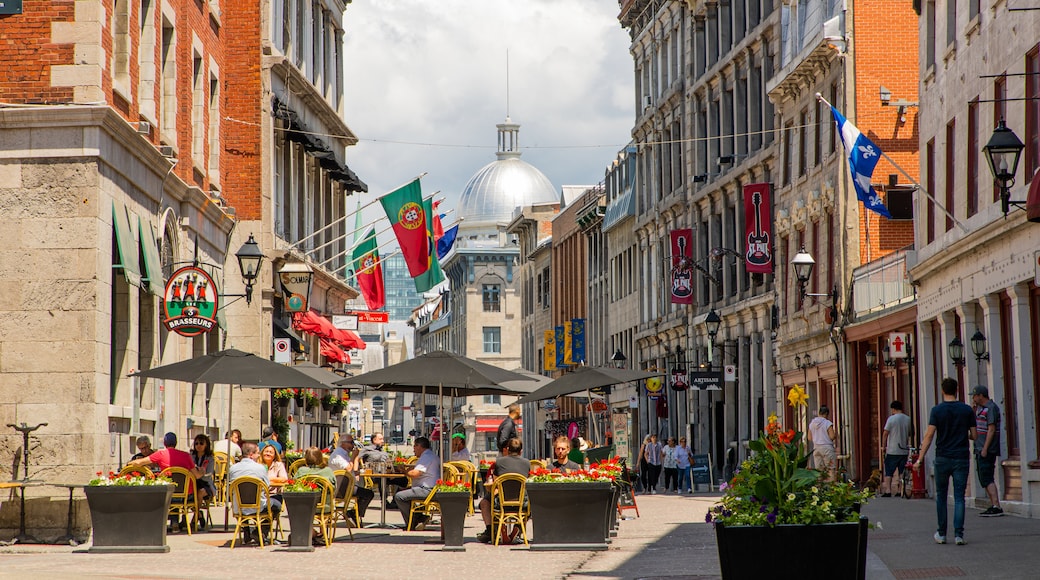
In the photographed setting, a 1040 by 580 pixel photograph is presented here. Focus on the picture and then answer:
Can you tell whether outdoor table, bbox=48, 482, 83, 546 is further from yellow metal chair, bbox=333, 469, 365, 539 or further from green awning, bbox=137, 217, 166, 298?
green awning, bbox=137, 217, 166, 298

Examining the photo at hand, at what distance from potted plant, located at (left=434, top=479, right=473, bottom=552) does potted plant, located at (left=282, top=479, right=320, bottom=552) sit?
4.88ft

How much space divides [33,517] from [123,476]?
7.59ft

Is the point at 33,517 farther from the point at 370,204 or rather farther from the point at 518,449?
the point at 370,204

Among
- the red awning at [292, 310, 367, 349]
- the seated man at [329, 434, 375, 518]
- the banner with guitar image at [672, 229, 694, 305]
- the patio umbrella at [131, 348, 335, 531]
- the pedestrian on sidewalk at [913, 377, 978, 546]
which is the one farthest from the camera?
the banner with guitar image at [672, 229, 694, 305]

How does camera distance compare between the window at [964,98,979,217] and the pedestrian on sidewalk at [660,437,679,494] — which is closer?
the window at [964,98,979,217]

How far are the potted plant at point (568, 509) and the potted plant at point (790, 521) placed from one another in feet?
23.4

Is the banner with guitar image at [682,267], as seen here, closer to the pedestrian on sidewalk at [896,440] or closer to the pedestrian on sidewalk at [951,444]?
the pedestrian on sidewalk at [896,440]

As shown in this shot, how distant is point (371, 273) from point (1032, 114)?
27328 mm

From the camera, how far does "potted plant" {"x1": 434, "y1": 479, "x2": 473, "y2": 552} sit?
18.7 meters

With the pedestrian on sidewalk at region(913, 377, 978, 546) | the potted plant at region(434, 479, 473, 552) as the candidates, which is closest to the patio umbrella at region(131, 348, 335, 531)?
the potted plant at region(434, 479, 473, 552)

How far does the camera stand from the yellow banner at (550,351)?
85312 mm

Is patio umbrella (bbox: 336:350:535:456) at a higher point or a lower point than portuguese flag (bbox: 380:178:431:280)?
lower

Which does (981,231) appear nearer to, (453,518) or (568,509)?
(568,509)

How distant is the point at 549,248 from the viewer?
9538 cm
